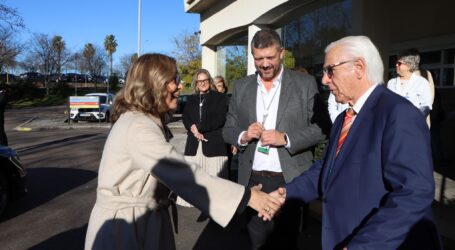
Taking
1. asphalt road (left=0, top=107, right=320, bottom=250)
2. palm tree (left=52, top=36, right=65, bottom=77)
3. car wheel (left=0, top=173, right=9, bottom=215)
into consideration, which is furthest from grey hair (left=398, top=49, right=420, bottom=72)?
palm tree (left=52, top=36, right=65, bottom=77)

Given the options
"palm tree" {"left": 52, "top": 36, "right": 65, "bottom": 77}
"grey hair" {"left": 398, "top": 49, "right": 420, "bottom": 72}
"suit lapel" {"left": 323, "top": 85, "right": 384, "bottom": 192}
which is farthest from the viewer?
"palm tree" {"left": 52, "top": 36, "right": 65, "bottom": 77}

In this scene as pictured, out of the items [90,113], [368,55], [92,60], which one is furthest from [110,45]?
[368,55]

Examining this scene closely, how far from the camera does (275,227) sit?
11.1ft

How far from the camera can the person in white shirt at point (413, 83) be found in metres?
5.59

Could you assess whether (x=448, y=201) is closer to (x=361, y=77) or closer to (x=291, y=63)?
(x=361, y=77)

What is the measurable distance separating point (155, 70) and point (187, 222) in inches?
153

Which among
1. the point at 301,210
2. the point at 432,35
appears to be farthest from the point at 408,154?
the point at 432,35

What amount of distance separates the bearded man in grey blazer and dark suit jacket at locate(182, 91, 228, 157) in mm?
2456

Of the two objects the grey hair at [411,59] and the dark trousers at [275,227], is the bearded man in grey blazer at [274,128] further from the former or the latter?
the grey hair at [411,59]

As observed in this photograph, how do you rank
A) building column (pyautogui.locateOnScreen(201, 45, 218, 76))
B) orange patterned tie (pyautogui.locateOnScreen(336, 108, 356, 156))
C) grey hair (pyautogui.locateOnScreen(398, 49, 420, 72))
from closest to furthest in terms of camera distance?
orange patterned tie (pyautogui.locateOnScreen(336, 108, 356, 156)), grey hair (pyautogui.locateOnScreen(398, 49, 420, 72)), building column (pyautogui.locateOnScreen(201, 45, 218, 76))

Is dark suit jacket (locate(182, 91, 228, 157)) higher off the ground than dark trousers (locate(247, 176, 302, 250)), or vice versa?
dark suit jacket (locate(182, 91, 228, 157))

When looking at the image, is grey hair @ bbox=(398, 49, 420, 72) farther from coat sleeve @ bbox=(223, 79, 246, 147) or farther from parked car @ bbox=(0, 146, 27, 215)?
parked car @ bbox=(0, 146, 27, 215)

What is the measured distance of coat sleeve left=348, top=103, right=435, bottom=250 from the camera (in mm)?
1723

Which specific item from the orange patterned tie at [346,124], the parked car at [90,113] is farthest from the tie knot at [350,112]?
the parked car at [90,113]
